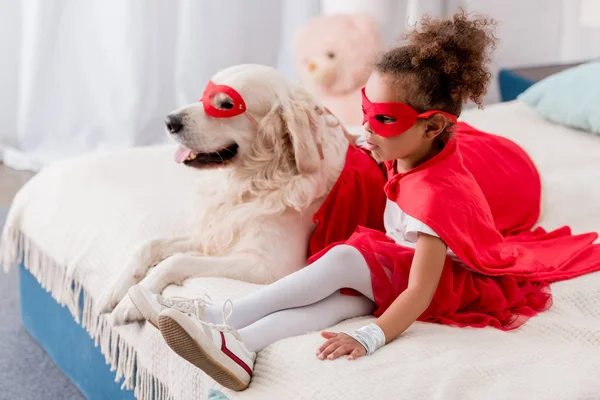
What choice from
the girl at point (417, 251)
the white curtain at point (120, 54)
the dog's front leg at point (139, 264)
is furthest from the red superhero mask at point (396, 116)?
the white curtain at point (120, 54)

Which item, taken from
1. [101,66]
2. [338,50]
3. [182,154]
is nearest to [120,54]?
[101,66]

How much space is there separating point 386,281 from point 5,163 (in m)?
2.71

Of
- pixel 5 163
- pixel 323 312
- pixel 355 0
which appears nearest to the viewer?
pixel 323 312

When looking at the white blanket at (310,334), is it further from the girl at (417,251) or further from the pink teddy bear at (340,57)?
the pink teddy bear at (340,57)

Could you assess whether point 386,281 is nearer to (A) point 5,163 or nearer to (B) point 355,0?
(B) point 355,0

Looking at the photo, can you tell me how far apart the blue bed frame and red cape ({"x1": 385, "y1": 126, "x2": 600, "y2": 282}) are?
775 mm

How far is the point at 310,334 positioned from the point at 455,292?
282mm

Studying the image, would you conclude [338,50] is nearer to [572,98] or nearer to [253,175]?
[572,98]

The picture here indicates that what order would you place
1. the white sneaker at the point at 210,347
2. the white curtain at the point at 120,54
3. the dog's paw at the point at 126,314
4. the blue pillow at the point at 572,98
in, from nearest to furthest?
the white sneaker at the point at 210,347
the dog's paw at the point at 126,314
the blue pillow at the point at 572,98
the white curtain at the point at 120,54

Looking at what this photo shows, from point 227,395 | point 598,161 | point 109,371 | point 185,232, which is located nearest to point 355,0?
point 598,161

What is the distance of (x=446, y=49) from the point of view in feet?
5.23

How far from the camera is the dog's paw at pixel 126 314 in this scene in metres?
1.76

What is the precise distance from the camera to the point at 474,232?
1661mm

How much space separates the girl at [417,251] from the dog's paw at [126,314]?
21 cm
